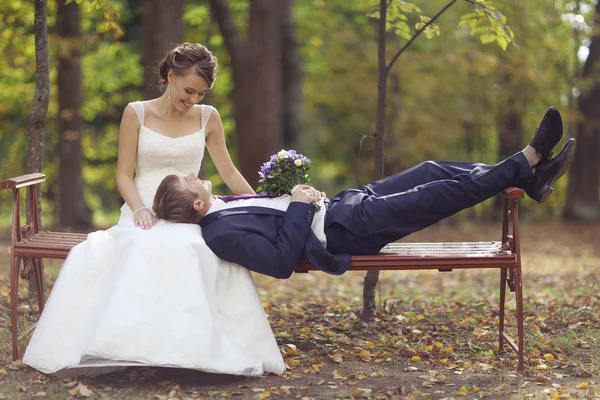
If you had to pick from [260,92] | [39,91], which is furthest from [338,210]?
[260,92]

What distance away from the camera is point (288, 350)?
5215 mm

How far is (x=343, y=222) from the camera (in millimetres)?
4809

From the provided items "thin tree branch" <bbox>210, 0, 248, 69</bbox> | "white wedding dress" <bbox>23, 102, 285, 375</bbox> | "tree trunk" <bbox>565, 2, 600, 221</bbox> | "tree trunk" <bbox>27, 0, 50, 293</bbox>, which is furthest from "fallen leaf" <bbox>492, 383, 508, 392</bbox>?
"tree trunk" <bbox>565, 2, 600, 221</bbox>

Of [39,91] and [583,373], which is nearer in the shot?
[583,373]

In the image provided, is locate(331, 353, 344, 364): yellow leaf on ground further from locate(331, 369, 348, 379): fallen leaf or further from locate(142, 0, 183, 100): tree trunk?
locate(142, 0, 183, 100): tree trunk

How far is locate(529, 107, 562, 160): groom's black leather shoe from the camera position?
15.8 ft

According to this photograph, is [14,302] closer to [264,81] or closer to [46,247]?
[46,247]

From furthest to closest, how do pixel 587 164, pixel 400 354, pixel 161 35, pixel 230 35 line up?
1. pixel 587 164
2. pixel 230 35
3. pixel 161 35
4. pixel 400 354

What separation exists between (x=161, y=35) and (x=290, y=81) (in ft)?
18.6

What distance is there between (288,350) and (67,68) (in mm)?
9366

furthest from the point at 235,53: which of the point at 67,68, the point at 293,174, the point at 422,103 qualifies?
the point at 293,174

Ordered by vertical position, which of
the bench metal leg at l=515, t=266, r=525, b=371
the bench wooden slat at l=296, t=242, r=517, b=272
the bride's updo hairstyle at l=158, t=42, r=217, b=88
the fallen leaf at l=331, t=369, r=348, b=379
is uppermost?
the bride's updo hairstyle at l=158, t=42, r=217, b=88

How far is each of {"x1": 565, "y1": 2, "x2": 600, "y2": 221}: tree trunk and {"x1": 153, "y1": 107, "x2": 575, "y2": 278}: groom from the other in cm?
1378

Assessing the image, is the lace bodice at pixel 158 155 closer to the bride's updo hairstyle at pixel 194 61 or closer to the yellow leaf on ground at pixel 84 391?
the bride's updo hairstyle at pixel 194 61
